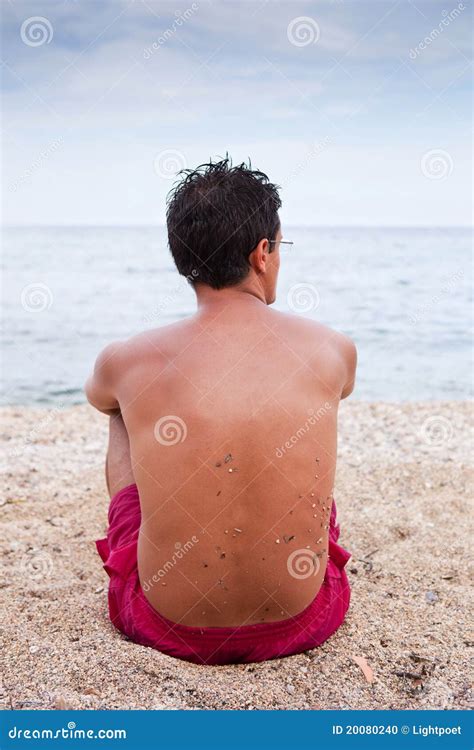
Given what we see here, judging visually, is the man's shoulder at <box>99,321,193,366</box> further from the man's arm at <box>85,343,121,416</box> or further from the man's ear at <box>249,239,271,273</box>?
the man's ear at <box>249,239,271,273</box>

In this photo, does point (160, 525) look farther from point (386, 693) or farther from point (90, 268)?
point (90, 268)

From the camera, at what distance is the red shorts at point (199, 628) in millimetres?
2398

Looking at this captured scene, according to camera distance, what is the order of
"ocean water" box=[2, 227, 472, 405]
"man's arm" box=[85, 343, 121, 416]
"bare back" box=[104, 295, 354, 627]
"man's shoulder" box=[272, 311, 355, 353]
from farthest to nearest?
1. "ocean water" box=[2, 227, 472, 405]
2. "man's arm" box=[85, 343, 121, 416]
3. "man's shoulder" box=[272, 311, 355, 353]
4. "bare back" box=[104, 295, 354, 627]

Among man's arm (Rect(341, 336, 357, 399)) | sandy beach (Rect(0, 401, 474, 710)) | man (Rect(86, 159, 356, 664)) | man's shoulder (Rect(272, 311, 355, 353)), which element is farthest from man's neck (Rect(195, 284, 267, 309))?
sandy beach (Rect(0, 401, 474, 710))

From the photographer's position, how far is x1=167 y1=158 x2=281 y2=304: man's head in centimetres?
231

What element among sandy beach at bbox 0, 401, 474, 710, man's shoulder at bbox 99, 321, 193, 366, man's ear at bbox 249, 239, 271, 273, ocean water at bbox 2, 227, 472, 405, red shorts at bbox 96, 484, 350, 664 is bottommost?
ocean water at bbox 2, 227, 472, 405

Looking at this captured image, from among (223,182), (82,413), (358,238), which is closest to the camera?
(223,182)

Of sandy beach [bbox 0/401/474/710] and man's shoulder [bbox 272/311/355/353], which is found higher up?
man's shoulder [bbox 272/311/355/353]

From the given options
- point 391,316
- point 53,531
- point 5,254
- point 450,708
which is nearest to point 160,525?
point 450,708

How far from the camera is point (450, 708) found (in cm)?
223

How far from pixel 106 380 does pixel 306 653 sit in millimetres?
1224

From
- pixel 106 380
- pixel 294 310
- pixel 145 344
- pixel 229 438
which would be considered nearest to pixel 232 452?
pixel 229 438

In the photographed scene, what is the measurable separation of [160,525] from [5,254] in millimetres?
32447

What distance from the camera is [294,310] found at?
1550cm
